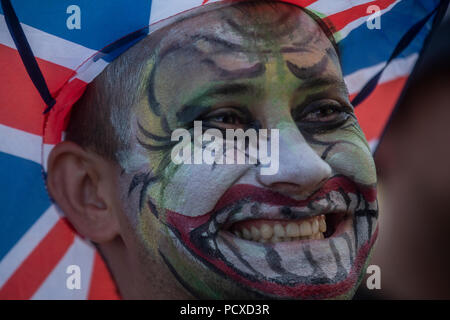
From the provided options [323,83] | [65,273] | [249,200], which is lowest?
[65,273]

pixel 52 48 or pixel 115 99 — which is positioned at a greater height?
pixel 52 48

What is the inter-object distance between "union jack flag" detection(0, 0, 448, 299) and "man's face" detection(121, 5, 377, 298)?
169mm

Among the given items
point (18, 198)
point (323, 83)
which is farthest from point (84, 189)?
point (323, 83)

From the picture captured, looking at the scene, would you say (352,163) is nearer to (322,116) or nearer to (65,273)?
(322,116)

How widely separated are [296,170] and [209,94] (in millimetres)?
355

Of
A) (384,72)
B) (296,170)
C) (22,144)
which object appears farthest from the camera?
(384,72)

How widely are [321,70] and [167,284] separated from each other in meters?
0.84

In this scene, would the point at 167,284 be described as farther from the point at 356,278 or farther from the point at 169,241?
the point at 356,278

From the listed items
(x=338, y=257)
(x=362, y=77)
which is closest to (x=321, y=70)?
(x=362, y=77)

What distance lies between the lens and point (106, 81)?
72.8 inches

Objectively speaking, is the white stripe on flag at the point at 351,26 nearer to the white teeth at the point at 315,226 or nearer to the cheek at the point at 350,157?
the cheek at the point at 350,157

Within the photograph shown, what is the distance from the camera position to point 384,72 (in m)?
2.23

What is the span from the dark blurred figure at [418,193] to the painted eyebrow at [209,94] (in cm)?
117

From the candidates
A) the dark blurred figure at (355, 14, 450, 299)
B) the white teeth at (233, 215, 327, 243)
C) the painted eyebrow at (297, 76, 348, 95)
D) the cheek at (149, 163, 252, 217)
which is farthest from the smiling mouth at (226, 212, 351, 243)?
the dark blurred figure at (355, 14, 450, 299)
